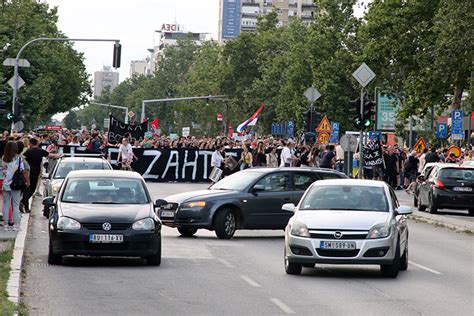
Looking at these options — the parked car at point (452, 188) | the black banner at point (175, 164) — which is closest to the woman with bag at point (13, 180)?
the parked car at point (452, 188)

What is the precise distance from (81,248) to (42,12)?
9093cm

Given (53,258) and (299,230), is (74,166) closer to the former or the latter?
(53,258)

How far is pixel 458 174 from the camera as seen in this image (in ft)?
123

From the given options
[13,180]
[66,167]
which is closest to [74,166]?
[66,167]

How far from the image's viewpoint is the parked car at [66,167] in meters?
30.0

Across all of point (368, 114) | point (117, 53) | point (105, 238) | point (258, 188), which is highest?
point (117, 53)

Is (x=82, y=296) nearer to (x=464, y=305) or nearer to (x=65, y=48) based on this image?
(x=464, y=305)

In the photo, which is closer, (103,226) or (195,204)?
(103,226)

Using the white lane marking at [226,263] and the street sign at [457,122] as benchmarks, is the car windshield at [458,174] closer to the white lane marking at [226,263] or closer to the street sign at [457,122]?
the street sign at [457,122]

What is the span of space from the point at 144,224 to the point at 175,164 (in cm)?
3855

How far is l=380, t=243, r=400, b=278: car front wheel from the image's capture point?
17.6m

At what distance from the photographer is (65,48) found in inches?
4510

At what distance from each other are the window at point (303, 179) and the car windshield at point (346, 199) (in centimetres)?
697

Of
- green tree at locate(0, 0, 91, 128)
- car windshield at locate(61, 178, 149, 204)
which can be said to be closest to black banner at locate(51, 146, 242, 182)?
green tree at locate(0, 0, 91, 128)
